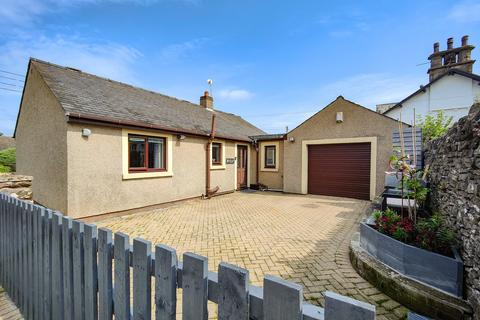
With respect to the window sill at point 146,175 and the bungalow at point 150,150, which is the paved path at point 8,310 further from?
the window sill at point 146,175

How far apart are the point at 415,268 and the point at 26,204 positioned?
488cm

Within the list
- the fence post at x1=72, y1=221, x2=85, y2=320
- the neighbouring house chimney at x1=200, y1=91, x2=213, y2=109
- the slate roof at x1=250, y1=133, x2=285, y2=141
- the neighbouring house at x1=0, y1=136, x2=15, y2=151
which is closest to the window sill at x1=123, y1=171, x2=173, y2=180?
the fence post at x1=72, y1=221, x2=85, y2=320

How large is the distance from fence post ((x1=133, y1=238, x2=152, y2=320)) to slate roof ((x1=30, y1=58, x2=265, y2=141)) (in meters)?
6.47

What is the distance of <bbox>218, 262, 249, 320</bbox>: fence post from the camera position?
102cm

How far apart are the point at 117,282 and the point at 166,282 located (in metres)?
0.55

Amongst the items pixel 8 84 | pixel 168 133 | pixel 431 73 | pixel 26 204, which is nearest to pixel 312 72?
pixel 168 133

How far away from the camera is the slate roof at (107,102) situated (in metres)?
6.86

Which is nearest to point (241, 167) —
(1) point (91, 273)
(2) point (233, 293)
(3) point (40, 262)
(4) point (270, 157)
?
(4) point (270, 157)

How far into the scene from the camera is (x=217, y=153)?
11.9 m

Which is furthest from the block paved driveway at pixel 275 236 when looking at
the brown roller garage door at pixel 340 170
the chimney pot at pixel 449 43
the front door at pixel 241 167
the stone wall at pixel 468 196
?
the chimney pot at pixel 449 43

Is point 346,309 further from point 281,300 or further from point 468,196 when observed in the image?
point 468,196

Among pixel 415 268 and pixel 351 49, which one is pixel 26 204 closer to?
pixel 415 268

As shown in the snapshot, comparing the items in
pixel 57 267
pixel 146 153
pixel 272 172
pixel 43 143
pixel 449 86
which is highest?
pixel 449 86

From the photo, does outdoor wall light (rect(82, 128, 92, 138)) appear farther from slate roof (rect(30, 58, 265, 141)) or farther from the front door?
the front door
